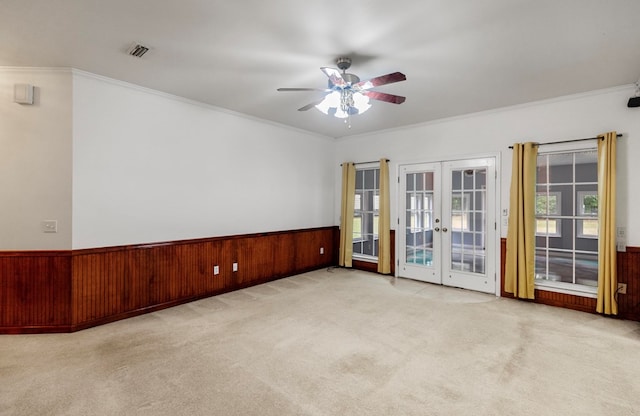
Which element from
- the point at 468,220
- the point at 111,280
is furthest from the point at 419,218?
the point at 111,280

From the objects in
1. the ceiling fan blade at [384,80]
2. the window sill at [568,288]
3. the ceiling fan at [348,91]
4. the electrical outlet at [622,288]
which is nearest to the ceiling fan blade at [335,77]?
the ceiling fan at [348,91]

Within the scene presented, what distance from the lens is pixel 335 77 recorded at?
2795 mm

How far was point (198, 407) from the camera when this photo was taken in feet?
6.83

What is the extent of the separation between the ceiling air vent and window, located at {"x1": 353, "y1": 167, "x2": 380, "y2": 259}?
14.1 ft

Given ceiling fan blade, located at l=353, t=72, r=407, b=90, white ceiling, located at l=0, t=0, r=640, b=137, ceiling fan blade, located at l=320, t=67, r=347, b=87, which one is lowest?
ceiling fan blade, located at l=353, t=72, r=407, b=90

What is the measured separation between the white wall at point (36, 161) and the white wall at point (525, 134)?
4.70 m

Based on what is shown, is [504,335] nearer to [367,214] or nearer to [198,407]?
[198,407]

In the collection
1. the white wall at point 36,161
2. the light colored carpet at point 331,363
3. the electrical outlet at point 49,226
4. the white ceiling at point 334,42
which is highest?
the white ceiling at point 334,42

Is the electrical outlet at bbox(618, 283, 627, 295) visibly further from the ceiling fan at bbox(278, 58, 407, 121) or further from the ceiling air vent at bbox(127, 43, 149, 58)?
the ceiling air vent at bbox(127, 43, 149, 58)

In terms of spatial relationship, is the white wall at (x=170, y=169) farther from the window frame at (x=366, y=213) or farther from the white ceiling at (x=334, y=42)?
the window frame at (x=366, y=213)

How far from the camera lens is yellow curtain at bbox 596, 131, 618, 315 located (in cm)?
365

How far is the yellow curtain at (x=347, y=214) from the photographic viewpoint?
6309 millimetres

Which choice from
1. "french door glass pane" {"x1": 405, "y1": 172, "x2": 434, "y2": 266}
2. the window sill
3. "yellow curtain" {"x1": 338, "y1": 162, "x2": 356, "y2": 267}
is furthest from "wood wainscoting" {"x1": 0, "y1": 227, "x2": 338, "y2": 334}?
the window sill

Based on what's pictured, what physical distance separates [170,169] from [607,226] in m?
5.48
